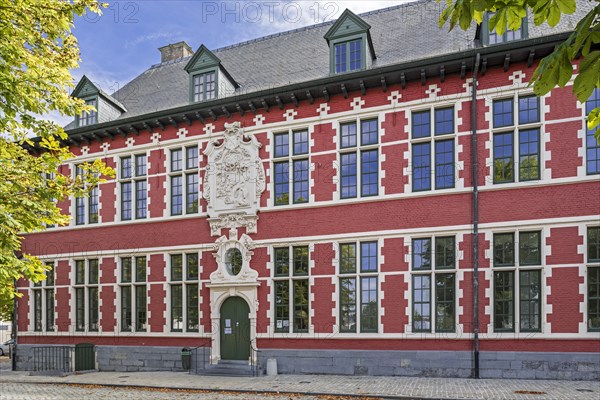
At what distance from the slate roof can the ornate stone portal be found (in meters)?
2.47

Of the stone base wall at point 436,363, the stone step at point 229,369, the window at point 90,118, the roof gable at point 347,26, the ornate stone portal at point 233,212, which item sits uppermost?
the roof gable at point 347,26

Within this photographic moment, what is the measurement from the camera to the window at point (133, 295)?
777 inches

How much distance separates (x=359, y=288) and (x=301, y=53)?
8982 mm

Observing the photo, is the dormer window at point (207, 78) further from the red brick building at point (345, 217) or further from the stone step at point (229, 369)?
the stone step at point (229, 369)

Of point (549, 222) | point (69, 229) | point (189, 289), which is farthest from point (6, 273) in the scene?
point (69, 229)

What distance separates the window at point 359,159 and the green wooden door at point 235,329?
502 cm

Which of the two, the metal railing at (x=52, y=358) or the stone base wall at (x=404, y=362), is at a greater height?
the stone base wall at (x=404, y=362)

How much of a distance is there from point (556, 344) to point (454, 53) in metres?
8.12

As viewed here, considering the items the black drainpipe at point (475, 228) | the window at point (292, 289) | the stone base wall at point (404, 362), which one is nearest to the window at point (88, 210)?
the stone base wall at point (404, 362)

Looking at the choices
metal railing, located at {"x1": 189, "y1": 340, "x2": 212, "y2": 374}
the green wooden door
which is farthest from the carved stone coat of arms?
metal railing, located at {"x1": 189, "y1": 340, "x2": 212, "y2": 374}

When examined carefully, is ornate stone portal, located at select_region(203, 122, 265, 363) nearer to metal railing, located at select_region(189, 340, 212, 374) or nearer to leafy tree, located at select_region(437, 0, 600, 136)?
metal railing, located at select_region(189, 340, 212, 374)

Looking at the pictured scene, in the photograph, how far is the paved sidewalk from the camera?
1230 centimetres

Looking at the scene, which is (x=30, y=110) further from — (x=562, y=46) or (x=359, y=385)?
(x=359, y=385)

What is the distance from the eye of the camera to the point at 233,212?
18250 mm
